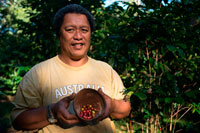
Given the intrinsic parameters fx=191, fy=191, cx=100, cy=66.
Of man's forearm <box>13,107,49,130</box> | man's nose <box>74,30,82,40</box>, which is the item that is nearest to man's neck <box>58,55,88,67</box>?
man's nose <box>74,30,82,40</box>

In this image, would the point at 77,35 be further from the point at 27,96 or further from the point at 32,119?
the point at 32,119

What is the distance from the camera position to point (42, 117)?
133 centimetres

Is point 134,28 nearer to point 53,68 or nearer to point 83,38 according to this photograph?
point 83,38

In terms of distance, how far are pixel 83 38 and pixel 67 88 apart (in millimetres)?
426

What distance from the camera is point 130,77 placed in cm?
264

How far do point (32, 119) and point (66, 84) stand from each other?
13.8 inches

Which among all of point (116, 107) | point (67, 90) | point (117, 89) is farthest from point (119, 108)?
point (67, 90)

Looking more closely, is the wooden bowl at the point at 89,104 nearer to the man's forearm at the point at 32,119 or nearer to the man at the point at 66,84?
the man at the point at 66,84

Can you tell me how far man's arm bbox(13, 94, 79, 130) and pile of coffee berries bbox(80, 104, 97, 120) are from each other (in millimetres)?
72

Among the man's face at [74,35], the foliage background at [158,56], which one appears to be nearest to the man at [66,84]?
the man's face at [74,35]

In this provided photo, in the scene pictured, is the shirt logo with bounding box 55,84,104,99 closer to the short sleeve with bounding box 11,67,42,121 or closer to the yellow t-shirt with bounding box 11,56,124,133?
the yellow t-shirt with bounding box 11,56,124,133

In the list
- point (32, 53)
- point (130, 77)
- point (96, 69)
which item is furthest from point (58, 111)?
point (32, 53)

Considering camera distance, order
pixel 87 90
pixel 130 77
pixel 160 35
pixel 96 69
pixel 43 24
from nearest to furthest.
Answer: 1. pixel 87 90
2. pixel 96 69
3. pixel 160 35
4. pixel 130 77
5. pixel 43 24

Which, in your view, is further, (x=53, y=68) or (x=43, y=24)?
(x=43, y=24)
